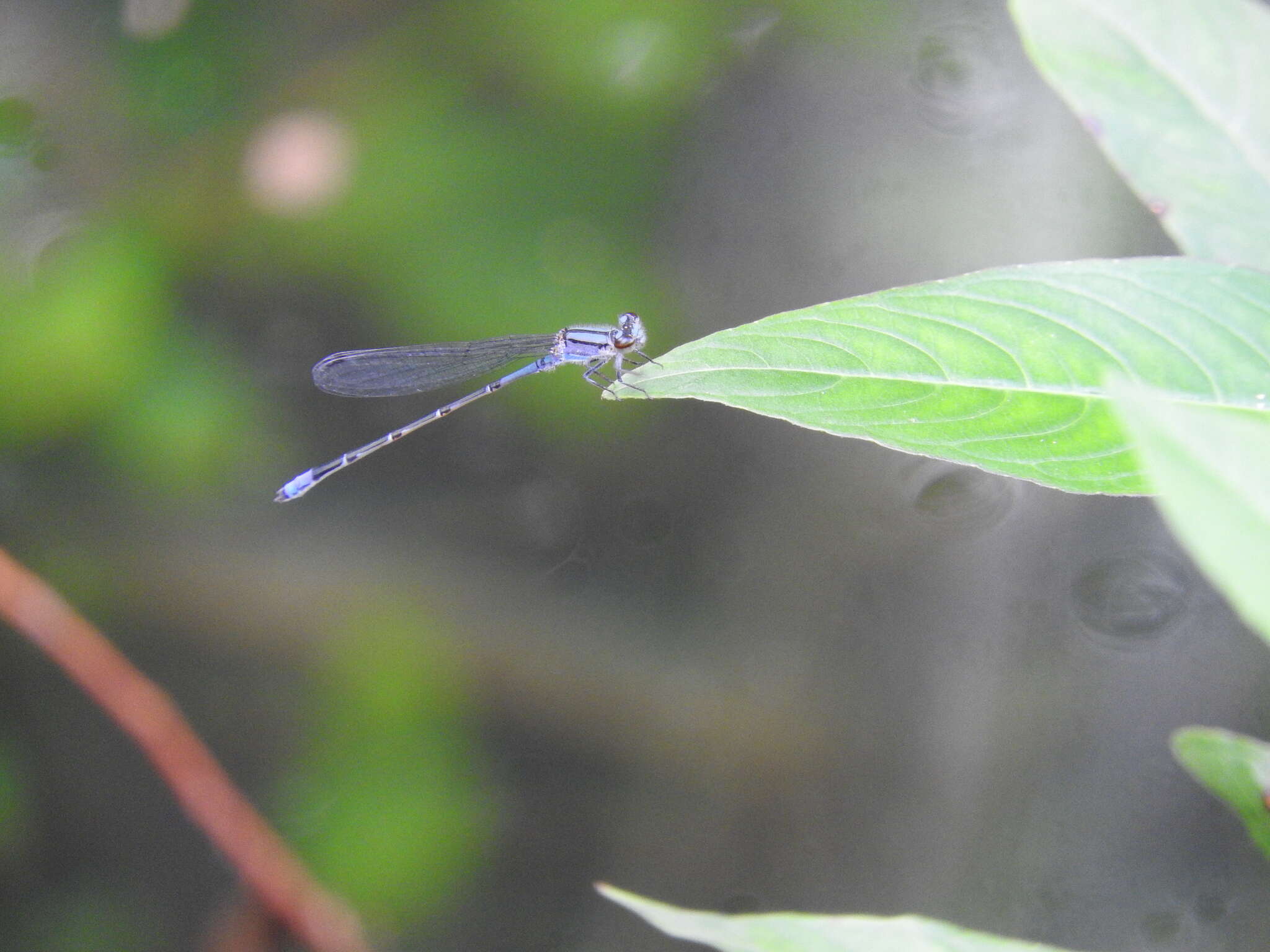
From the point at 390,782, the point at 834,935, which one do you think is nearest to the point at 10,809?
the point at 390,782

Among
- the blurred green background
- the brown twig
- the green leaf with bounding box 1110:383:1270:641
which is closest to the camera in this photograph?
the green leaf with bounding box 1110:383:1270:641

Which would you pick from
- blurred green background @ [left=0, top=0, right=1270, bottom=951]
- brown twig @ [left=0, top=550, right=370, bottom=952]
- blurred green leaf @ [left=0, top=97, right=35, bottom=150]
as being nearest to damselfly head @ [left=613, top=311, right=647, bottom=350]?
blurred green background @ [left=0, top=0, right=1270, bottom=951]

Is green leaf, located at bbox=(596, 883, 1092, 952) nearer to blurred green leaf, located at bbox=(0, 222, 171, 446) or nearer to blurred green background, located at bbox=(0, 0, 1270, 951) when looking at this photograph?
blurred green background, located at bbox=(0, 0, 1270, 951)

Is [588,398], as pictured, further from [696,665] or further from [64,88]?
[64,88]

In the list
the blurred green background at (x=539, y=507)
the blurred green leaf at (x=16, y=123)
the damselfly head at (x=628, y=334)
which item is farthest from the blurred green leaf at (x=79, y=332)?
the damselfly head at (x=628, y=334)

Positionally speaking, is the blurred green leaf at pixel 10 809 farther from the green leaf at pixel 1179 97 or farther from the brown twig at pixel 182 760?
the green leaf at pixel 1179 97

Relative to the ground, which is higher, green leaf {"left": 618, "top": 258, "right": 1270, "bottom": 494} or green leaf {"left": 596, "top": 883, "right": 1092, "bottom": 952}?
green leaf {"left": 618, "top": 258, "right": 1270, "bottom": 494}

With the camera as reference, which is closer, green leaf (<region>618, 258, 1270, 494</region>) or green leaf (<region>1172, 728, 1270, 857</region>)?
green leaf (<region>618, 258, 1270, 494</region>)
